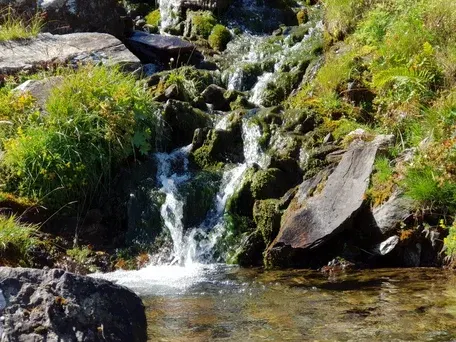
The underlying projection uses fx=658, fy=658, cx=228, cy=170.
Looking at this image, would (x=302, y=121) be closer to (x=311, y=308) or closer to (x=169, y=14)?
(x=311, y=308)

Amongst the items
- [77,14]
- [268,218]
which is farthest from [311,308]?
[77,14]

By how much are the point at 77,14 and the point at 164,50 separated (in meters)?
2.03

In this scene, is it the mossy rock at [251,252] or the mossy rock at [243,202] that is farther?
the mossy rock at [243,202]

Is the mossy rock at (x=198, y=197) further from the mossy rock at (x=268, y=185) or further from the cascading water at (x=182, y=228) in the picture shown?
the mossy rock at (x=268, y=185)

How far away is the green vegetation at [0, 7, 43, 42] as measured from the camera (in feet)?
40.8

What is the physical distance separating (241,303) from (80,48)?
7.52 meters

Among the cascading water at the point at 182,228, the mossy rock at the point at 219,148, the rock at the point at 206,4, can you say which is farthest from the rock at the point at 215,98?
the rock at the point at 206,4

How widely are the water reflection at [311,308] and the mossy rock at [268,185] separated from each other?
163 cm

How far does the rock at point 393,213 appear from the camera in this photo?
763 centimetres

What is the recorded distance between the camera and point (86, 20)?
14.0m

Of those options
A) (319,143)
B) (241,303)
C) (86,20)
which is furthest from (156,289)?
(86,20)

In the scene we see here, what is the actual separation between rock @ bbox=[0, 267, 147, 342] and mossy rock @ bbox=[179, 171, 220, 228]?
4.69 metres

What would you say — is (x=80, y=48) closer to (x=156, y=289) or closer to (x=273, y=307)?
(x=156, y=289)

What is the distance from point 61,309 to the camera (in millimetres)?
4254
